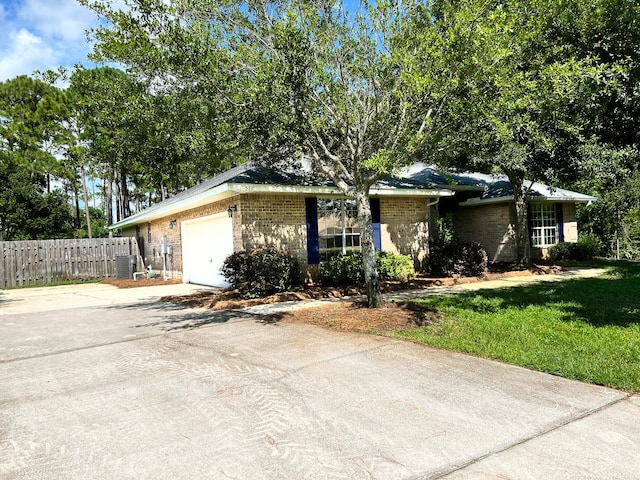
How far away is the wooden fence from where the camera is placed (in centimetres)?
1825

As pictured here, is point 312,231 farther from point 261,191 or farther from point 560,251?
point 560,251

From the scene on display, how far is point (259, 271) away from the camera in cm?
1059

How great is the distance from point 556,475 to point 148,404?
3276 mm

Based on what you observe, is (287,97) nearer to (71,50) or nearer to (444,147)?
A: (444,147)

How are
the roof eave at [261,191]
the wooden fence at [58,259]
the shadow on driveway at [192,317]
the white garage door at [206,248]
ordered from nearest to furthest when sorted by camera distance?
the shadow on driveway at [192,317]
the roof eave at [261,191]
the white garage door at [206,248]
the wooden fence at [58,259]

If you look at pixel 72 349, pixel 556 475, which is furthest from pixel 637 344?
pixel 72 349

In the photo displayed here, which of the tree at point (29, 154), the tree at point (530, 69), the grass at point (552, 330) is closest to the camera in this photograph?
the grass at point (552, 330)

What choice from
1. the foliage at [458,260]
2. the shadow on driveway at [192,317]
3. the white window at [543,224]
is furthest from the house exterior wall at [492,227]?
the shadow on driveway at [192,317]

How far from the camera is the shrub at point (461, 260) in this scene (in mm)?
13641

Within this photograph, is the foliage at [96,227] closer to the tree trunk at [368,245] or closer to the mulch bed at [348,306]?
the mulch bed at [348,306]

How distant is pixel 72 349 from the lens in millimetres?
6402

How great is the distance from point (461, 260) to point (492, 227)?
195 inches

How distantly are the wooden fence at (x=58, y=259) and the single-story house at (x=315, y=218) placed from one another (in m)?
2.10

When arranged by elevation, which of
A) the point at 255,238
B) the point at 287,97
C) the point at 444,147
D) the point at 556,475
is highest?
the point at 287,97
